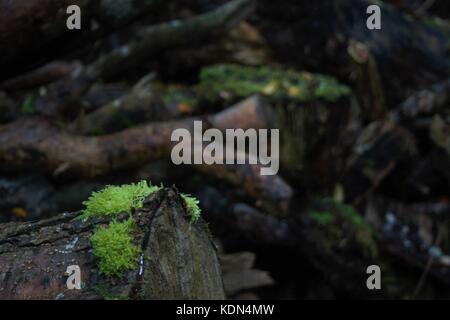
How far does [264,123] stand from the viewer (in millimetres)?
5512

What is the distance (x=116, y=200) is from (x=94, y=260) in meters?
0.30

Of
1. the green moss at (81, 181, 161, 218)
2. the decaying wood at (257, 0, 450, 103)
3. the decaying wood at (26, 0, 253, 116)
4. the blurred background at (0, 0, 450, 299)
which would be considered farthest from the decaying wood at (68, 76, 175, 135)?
the decaying wood at (257, 0, 450, 103)

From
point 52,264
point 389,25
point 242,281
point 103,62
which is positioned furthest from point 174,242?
point 389,25

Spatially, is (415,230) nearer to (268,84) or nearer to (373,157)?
(373,157)

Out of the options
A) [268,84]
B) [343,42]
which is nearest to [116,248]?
[268,84]

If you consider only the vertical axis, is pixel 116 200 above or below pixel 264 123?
below

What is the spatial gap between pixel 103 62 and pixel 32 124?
1.07 metres

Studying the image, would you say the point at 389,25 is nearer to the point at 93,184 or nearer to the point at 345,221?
the point at 345,221

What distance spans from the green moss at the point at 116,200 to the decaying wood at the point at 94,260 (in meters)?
0.04

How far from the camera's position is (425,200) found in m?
7.49

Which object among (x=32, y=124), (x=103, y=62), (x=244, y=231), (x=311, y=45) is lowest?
(x=244, y=231)

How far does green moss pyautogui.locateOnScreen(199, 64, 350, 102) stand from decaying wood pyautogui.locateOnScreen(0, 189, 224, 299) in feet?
13.3

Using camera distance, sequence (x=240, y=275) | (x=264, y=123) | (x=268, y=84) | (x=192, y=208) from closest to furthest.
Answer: (x=192, y=208)
(x=240, y=275)
(x=264, y=123)
(x=268, y=84)

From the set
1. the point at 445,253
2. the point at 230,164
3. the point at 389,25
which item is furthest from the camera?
the point at 389,25
